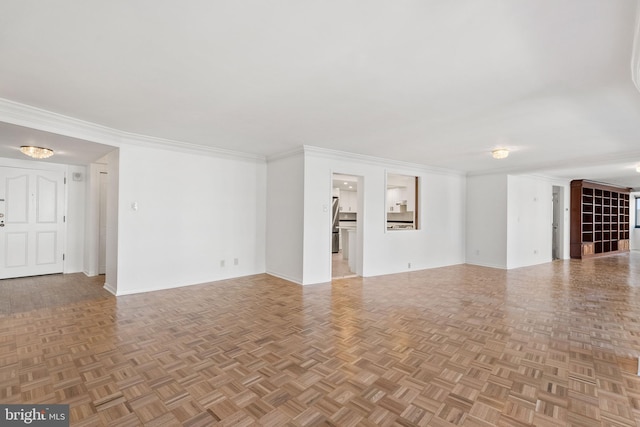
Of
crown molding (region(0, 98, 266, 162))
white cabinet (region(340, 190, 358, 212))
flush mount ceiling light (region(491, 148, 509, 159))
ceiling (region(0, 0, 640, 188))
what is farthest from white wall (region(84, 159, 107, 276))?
flush mount ceiling light (region(491, 148, 509, 159))

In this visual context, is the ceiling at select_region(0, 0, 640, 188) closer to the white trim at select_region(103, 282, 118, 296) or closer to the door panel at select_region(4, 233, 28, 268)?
the white trim at select_region(103, 282, 118, 296)

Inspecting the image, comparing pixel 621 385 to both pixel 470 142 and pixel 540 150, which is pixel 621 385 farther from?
pixel 540 150

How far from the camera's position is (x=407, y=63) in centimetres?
233

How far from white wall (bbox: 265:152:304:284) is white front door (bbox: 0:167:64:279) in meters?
4.08

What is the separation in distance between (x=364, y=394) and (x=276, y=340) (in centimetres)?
111

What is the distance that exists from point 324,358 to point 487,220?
21.4ft

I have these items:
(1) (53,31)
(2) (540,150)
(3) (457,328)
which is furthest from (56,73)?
(2) (540,150)

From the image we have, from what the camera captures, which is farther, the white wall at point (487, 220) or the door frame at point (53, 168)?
the white wall at point (487, 220)

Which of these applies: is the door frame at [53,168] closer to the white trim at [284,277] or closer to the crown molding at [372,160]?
the white trim at [284,277]

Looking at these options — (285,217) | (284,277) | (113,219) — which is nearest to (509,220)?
(285,217)

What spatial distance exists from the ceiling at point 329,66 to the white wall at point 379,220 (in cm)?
129

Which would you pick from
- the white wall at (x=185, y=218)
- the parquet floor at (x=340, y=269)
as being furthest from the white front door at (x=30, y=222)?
the parquet floor at (x=340, y=269)

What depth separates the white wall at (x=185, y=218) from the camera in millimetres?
4559

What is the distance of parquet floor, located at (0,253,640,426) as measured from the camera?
6.11ft
